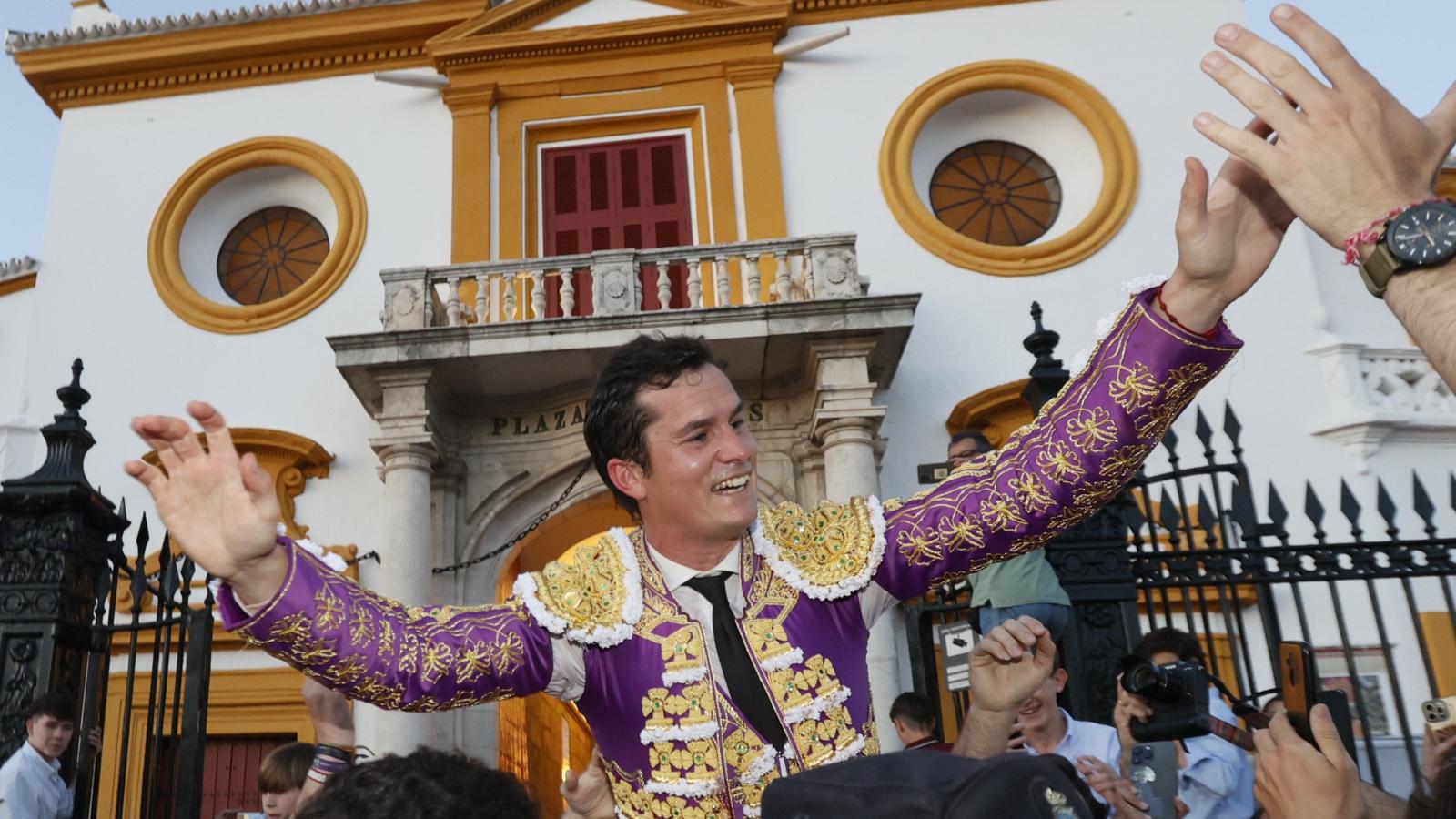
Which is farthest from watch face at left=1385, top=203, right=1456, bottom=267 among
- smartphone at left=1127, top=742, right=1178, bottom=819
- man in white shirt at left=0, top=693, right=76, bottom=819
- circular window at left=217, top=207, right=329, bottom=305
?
circular window at left=217, top=207, right=329, bottom=305

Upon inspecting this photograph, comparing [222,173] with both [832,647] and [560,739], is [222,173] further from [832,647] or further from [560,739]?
[832,647]

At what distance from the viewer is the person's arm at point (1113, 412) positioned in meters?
1.98

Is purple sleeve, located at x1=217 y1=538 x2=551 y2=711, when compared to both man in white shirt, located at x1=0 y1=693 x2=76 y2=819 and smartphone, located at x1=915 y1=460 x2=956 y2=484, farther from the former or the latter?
man in white shirt, located at x1=0 y1=693 x2=76 y2=819

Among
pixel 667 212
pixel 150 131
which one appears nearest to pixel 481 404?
pixel 667 212

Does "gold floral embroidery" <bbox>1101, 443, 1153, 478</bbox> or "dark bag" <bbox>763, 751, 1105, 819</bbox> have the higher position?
"gold floral embroidery" <bbox>1101, 443, 1153, 478</bbox>

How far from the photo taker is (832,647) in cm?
245

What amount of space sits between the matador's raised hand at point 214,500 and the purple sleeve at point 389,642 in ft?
0.22

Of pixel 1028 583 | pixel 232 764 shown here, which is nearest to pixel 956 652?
pixel 1028 583

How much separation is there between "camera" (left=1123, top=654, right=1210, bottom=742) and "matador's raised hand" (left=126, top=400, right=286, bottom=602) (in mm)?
1670

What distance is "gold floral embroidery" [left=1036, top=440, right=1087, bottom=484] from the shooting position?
216 centimetres

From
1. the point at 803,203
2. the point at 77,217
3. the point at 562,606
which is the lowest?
the point at 562,606

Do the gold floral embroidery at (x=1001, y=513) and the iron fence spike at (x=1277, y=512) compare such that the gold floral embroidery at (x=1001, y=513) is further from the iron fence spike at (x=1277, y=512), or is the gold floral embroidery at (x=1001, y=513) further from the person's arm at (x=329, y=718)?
the iron fence spike at (x=1277, y=512)

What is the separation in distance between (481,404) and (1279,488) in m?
7.20

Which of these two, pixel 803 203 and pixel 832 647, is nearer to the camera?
pixel 832 647
